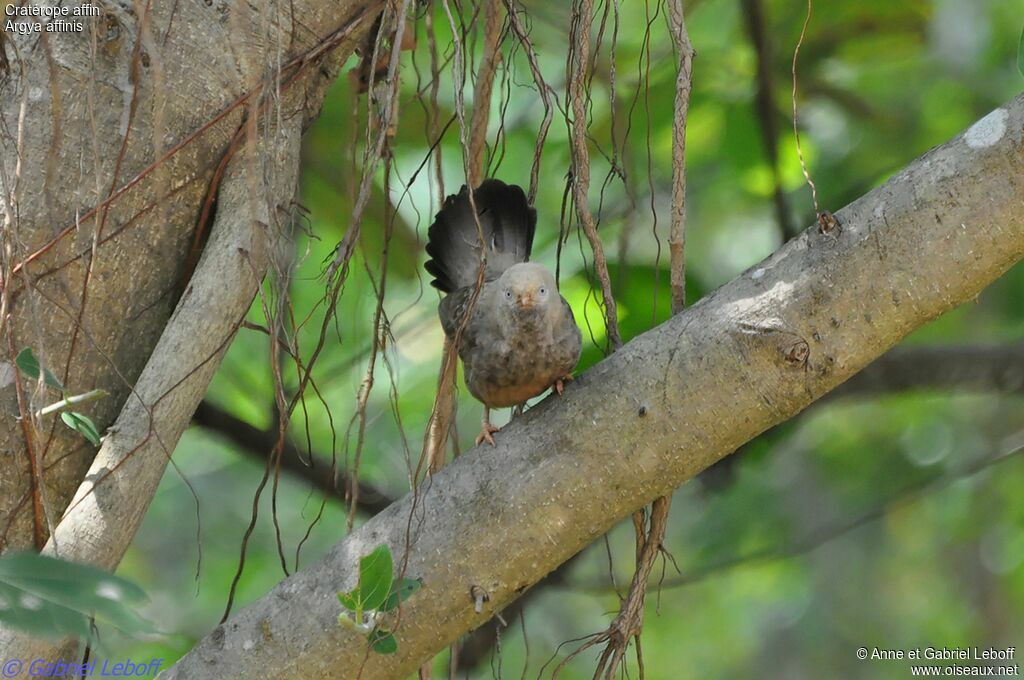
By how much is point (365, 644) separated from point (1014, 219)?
1.54 m

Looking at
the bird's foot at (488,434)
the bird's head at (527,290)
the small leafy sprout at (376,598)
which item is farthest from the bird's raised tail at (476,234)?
the small leafy sprout at (376,598)

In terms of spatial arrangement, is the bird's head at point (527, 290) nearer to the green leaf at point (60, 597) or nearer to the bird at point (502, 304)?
the bird at point (502, 304)

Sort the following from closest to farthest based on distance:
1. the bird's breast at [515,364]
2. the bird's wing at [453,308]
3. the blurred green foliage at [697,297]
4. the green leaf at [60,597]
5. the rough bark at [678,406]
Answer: the green leaf at [60,597] → the rough bark at [678,406] → the bird's breast at [515,364] → the bird's wing at [453,308] → the blurred green foliage at [697,297]

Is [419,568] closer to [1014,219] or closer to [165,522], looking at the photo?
[1014,219]

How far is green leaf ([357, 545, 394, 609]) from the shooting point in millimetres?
1919

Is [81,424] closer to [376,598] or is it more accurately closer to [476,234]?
[376,598]

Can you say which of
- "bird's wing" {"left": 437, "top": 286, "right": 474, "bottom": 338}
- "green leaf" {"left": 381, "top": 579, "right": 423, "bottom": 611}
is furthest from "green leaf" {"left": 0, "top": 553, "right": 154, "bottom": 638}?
"bird's wing" {"left": 437, "top": 286, "right": 474, "bottom": 338}

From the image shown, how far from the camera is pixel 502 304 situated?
298 centimetres

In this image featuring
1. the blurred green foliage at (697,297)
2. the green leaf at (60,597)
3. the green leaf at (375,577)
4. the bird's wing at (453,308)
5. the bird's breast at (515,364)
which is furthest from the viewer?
the blurred green foliage at (697,297)

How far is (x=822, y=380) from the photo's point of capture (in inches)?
81.0

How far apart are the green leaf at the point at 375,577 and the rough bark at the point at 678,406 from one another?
0.06 metres

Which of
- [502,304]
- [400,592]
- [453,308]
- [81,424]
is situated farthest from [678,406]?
[81,424]

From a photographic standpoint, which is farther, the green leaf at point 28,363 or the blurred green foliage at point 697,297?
the blurred green foliage at point 697,297

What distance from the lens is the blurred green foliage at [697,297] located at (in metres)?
4.08
